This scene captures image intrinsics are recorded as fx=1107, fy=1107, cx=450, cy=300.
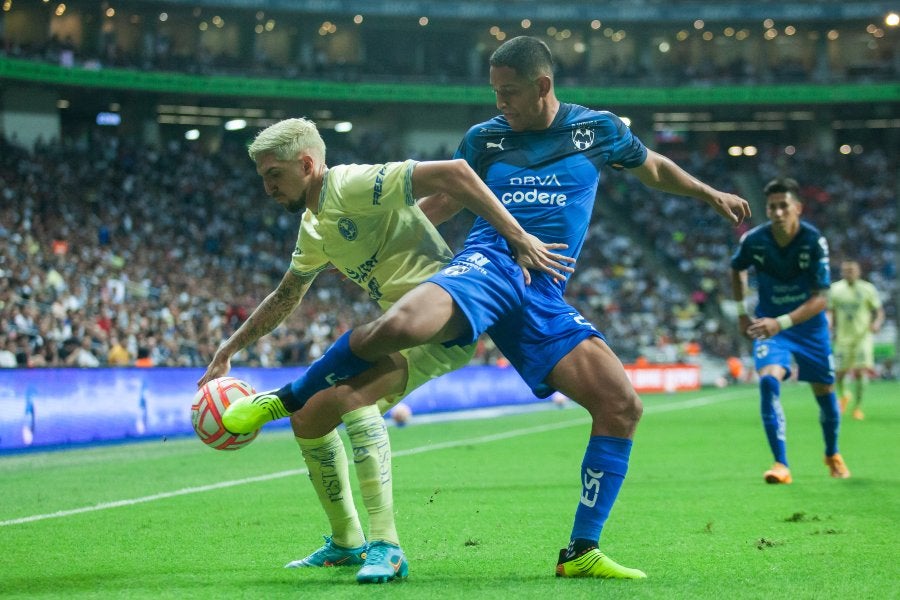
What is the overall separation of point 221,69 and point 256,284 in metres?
13.0

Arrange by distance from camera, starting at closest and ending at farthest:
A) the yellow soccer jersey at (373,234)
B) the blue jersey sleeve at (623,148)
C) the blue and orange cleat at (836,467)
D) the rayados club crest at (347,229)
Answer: the yellow soccer jersey at (373,234) < the rayados club crest at (347,229) < the blue jersey sleeve at (623,148) < the blue and orange cleat at (836,467)

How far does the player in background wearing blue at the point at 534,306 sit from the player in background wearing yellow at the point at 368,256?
0.19 metres

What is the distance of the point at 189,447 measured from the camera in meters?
14.7

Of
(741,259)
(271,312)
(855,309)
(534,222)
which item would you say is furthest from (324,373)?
(855,309)

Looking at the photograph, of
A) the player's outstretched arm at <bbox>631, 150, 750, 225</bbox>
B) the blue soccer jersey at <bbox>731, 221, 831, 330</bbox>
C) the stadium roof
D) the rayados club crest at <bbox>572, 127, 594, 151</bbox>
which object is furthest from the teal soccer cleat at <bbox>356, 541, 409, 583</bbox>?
the stadium roof

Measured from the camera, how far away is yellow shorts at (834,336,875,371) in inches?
766

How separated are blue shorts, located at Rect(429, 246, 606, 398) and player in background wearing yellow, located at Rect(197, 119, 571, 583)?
135 mm

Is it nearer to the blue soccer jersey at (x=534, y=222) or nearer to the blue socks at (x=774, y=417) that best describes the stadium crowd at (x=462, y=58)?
the blue socks at (x=774, y=417)

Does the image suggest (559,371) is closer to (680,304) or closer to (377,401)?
(377,401)

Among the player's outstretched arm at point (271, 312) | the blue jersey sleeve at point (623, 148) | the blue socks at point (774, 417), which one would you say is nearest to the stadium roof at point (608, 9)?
the blue socks at point (774, 417)

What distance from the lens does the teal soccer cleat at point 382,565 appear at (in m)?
4.79

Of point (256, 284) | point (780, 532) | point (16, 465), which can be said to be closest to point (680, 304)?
point (256, 284)

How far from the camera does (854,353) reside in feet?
64.3

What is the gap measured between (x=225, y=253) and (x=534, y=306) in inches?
1125
